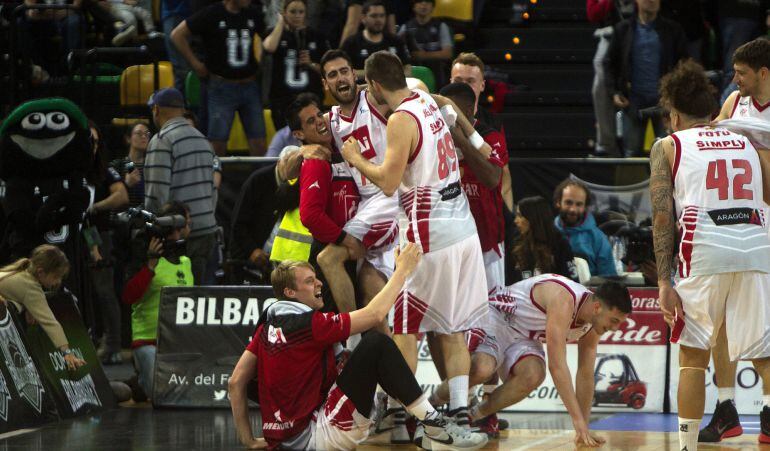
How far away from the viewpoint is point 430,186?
7.32 meters

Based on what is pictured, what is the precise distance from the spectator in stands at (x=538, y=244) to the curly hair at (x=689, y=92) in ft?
8.49

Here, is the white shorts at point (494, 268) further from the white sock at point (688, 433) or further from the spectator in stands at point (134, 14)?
the spectator in stands at point (134, 14)

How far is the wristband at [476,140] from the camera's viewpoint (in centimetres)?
784

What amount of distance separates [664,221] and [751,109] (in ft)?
5.23

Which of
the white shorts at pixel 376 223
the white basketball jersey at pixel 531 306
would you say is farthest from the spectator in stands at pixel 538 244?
the white shorts at pixel 376 223

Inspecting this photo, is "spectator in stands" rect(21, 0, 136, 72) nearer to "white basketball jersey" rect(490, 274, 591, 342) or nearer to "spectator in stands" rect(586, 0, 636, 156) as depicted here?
"spectator in stands" rect(586, 0, 636, 156)

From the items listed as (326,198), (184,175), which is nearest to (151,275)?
(184,175)

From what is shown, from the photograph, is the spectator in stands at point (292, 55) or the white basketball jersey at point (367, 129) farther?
the spectator in stands at point (292, 55)

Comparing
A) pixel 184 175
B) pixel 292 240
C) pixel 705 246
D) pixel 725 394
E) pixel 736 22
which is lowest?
pixel 725 394

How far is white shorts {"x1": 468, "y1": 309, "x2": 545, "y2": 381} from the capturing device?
26.8 feet

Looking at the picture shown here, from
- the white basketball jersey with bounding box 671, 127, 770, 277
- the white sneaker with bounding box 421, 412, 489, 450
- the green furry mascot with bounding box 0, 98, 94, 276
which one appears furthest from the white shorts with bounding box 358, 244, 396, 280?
the green furry mascot with bounding box 0, 98, 94, 276

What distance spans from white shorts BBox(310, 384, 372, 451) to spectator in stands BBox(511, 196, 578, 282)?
2.95m

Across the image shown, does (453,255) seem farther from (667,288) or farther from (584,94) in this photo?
(584,94)

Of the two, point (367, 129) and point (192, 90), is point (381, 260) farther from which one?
point (192, 90)
